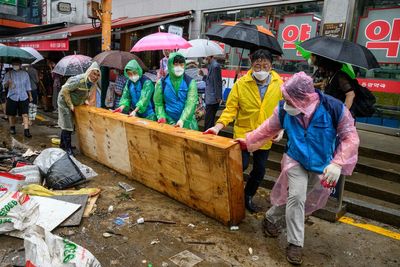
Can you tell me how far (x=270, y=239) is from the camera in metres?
3.41

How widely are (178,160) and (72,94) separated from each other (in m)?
2.92

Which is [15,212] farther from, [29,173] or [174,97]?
[174,97]

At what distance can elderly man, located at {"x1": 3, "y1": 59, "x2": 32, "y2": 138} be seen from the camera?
24.7ft

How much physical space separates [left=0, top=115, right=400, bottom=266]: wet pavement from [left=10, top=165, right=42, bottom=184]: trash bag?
89cm

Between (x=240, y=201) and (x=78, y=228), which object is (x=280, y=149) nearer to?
(x=240, y=201)

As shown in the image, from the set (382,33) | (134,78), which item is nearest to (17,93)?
(134,78)

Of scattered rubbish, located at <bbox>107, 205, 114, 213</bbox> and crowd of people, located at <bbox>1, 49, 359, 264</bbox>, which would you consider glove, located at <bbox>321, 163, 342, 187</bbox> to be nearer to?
crowd of people, located at <bbox>1, 49, 359, 264</bbox>

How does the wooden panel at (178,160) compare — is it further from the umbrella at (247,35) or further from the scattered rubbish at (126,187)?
the umbrella at (247,35)

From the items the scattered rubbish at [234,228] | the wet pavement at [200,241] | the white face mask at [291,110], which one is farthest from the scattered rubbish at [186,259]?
the white face mask at [291,110]

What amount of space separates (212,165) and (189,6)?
785cm

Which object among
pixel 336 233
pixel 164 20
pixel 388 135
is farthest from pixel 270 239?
pixel 164 20

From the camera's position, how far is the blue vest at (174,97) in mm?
4484

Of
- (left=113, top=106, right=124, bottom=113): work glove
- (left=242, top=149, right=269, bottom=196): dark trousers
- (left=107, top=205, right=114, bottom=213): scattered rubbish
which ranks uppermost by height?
(left=113, top=106, right=124, bottom=113): work glove

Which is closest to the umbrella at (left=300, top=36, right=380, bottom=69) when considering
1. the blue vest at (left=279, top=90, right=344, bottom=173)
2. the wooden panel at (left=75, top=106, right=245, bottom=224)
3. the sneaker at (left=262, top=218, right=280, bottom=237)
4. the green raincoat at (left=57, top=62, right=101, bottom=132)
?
the blue vest at (left=279, top=90, right=344, bottom=173)
